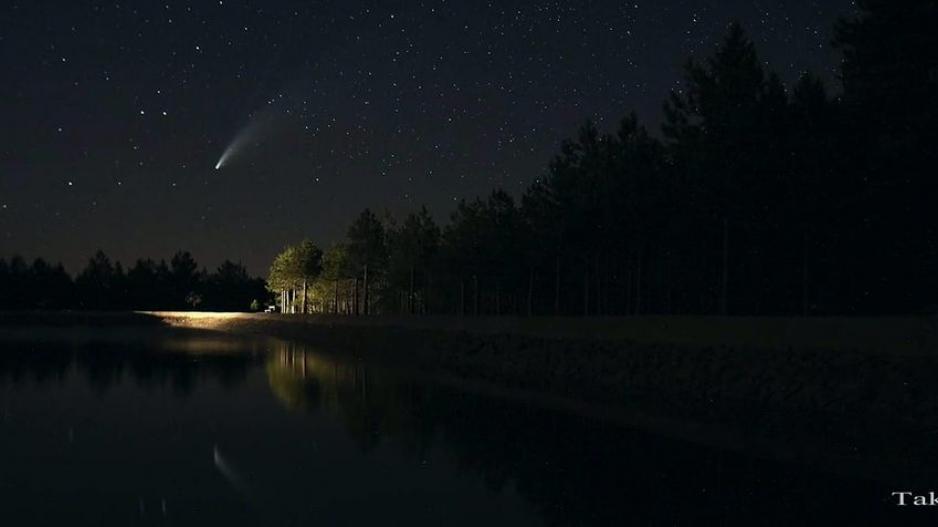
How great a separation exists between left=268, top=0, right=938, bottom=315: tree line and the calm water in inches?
751

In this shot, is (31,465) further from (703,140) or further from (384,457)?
(703,140)

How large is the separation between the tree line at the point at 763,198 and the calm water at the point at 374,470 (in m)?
19.1

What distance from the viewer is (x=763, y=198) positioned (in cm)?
3928

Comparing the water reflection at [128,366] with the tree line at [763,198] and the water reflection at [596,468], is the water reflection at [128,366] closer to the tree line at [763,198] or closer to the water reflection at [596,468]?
the water reflection at [596,468]

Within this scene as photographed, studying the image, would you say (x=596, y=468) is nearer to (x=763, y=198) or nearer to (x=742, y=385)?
(x=742, y=385)

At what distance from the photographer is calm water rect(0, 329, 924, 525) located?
1034 centimetres

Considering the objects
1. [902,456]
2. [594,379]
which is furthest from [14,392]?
[902,456]

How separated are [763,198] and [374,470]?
3038 cm

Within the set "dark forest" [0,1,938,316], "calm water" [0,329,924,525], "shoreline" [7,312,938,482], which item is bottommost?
"calm water" [0,329,924,525]

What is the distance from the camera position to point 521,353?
117ft

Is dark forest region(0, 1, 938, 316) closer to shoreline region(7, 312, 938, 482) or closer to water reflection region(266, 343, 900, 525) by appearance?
shoreline region(7, 312, 938, 482)

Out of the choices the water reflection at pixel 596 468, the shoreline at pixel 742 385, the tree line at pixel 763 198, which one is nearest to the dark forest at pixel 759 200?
the tree line at pixel 763 198

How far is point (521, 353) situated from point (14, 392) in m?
18.1

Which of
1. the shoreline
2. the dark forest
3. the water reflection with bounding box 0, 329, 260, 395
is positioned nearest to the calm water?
the shoreline
